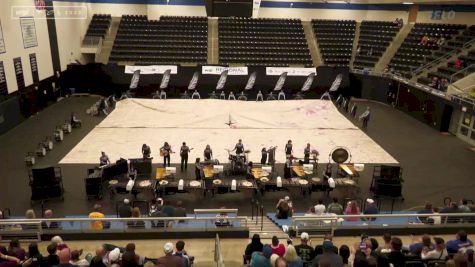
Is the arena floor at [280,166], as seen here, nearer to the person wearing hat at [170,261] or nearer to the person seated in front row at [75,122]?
the person seated in front row at [75,122]

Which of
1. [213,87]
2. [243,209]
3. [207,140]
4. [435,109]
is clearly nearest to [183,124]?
[207,140]

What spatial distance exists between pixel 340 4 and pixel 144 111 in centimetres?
2264

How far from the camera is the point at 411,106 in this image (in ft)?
86.2

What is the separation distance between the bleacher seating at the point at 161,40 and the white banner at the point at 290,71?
17.9ft

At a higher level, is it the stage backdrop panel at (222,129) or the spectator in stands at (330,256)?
the spectator in stands at (330,256)

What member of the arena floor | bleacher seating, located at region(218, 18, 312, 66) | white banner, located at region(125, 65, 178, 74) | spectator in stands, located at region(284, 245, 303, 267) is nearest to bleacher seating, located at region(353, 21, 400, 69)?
bleacher seating, located at region(218, 18, 312, 66)

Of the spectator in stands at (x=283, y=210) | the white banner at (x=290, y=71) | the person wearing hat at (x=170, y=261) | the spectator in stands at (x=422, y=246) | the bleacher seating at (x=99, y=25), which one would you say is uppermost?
the bleacher seating at (x=99, y=25)

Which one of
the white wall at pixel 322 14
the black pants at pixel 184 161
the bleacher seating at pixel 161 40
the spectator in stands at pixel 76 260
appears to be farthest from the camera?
the white wall at pixel 322 14

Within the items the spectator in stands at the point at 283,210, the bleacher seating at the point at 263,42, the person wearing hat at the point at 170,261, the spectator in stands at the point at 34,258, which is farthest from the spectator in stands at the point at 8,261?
the bleacher seating at the point at 263,42

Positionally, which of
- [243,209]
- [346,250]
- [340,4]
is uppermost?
[340,4]

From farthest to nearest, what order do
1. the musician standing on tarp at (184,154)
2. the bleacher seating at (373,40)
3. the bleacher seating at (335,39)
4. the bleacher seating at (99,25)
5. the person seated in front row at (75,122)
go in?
the bleacher seating at (99,25), the bleacher seating at (335,39), the bleacher seating at (373,40), the person seated in front row at (75,122), the musician standing on tarp at (184,154)

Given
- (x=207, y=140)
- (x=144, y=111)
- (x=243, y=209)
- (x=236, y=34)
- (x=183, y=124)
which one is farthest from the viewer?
(x=236, y=34)

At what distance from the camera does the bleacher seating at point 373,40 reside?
32969 millimetres

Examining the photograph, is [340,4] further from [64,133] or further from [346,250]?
[346,250]
